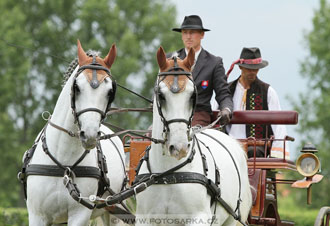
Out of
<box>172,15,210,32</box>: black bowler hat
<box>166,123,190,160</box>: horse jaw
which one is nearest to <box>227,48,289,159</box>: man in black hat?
<box>172,15,210,32</box>: black bowler hat

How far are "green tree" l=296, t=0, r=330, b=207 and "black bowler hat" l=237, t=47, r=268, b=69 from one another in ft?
57.4

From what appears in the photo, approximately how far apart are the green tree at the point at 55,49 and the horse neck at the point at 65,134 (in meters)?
20.6

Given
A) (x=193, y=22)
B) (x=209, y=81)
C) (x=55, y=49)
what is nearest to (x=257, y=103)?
(x=209, y=81)

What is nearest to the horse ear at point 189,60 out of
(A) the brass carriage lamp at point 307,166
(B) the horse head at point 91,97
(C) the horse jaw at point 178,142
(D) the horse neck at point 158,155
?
(D) the horse neck at point 158,155

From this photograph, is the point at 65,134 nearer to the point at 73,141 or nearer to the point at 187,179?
the point at 73,141

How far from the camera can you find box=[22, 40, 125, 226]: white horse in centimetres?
591

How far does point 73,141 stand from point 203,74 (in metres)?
1.74

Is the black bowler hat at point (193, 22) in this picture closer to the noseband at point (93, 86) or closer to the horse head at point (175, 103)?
the noseband at point (93, 86)

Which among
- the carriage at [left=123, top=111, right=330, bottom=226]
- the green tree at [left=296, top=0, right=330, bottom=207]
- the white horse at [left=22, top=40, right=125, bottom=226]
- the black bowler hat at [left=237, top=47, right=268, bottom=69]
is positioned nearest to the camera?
the white horse at [left=22, top=40, right=125, bottom=226]

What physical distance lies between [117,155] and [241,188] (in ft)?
4.81

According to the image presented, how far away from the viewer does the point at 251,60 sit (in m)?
8.64

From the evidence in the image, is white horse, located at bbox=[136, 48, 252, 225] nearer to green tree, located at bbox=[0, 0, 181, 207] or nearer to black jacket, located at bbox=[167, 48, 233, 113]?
black jacket, located at bbox=[167, 48, 233, 113]

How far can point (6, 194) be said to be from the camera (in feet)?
96.2

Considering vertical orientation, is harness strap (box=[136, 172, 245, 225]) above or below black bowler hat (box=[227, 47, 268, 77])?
below
